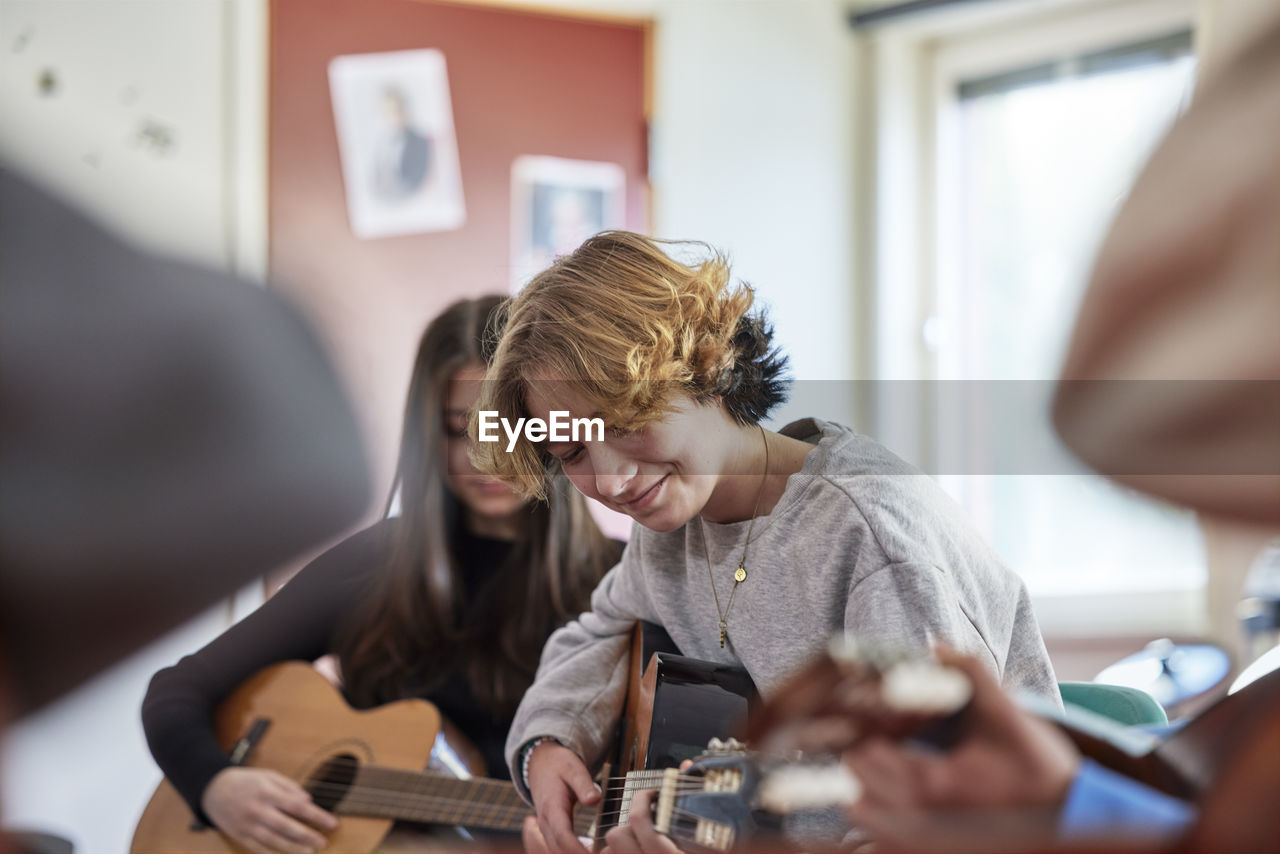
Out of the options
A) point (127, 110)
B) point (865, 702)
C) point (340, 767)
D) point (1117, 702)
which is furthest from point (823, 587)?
point (127, 110)

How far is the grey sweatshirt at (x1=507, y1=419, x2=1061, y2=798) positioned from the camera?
2.09 ft

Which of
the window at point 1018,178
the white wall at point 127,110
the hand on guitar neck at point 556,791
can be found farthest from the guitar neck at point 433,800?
the white wall at point 127,110

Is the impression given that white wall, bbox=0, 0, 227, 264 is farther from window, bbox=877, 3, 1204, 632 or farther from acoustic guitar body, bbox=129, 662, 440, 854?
window, bbox=877, 3, 1204, 632

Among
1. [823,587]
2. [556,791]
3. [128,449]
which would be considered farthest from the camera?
[128,449]

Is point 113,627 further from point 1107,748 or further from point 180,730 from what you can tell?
point 1107,748

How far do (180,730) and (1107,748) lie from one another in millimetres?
1007

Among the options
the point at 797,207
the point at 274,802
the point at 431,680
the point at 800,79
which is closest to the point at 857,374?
the point at 797,207

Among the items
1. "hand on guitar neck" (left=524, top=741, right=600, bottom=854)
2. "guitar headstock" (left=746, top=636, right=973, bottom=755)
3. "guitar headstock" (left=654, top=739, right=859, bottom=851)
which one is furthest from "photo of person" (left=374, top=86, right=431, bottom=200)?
"guitar headstock" (left=746, top=636, right=973, bottom=755)

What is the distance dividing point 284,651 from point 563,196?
89cm

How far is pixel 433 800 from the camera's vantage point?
3.34ft

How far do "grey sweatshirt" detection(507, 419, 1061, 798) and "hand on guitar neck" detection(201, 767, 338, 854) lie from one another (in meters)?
0.30

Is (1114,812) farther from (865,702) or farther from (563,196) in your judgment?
(563,196)

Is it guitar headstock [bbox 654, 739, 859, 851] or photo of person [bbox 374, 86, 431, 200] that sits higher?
photo of person [bbox 374, 86, 431, 200]

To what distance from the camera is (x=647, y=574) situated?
2.84 feet
